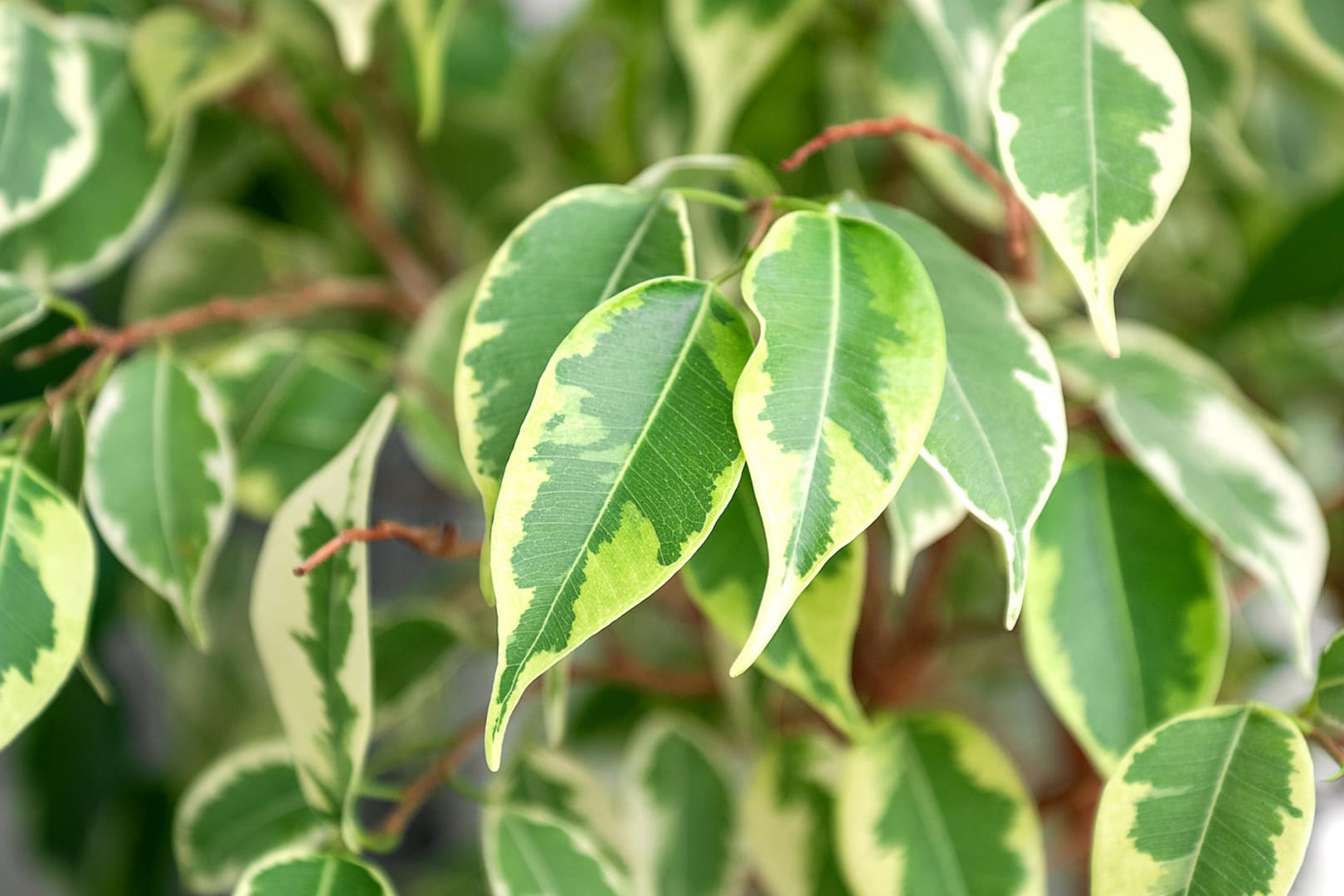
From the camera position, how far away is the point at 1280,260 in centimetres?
55

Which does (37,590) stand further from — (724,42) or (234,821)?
(724,42)

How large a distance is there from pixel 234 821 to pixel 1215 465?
39 centimetres

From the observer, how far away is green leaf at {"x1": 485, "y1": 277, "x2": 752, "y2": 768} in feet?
0.80

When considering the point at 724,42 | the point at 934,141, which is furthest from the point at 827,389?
the point at 724,42

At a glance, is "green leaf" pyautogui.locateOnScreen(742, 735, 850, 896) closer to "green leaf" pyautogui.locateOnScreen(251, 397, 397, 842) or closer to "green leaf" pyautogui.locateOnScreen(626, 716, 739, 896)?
"green leaf" pyautogui.locateOnScreen(626, 716, 739, 896)

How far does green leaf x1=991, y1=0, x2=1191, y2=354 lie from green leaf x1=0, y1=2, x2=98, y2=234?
324mm

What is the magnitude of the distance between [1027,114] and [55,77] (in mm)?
353

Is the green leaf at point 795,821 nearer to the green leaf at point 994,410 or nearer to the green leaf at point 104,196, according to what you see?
the green leaf at point 994,410

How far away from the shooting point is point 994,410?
276 millimetres

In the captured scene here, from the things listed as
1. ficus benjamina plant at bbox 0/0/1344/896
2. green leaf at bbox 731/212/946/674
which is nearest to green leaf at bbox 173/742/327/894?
ficus benjamina plant at bbox 0/0/1344/896

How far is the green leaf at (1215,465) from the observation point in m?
0.35

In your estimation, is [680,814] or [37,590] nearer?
[37,590]

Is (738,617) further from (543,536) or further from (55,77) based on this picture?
(55,77)

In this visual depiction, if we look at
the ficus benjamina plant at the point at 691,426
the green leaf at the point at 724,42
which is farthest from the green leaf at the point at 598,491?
the green leaf at the point at 724,42
